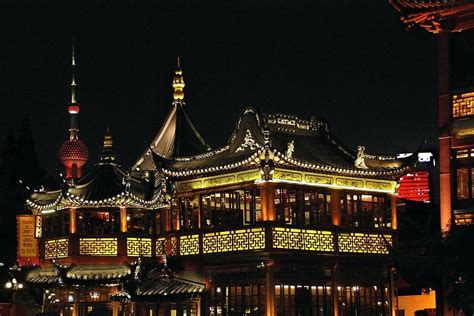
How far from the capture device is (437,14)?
33938 millimetres

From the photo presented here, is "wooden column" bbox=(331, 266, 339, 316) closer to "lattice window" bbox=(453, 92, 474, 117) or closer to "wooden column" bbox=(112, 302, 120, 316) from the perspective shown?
"lattice window" bbox=(453, 92, 474, 117)

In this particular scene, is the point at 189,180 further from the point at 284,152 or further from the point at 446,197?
the point at 446,197

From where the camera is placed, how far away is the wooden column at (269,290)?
104 feet

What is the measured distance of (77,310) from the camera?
35781 millimetres

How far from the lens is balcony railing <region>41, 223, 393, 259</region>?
32188 mm

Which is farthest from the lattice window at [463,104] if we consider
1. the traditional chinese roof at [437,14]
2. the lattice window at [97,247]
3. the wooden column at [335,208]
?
the lattice window at [97,247]

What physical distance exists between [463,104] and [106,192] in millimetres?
12658

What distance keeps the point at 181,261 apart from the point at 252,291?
10.7 feet

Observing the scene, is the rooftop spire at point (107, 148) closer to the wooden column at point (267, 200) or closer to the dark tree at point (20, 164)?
the wooden column at point (267, 200)

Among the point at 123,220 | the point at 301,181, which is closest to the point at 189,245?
the point at 123,220

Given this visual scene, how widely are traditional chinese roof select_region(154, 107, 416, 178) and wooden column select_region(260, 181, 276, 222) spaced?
69cm

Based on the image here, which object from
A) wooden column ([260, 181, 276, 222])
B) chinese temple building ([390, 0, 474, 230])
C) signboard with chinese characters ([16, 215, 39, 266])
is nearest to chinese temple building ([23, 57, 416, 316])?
wooden column ([260, 181, 276, 222])

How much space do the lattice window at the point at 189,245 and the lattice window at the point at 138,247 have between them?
202cm

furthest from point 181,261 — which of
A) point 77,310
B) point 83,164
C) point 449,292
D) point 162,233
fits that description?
point 83,164
